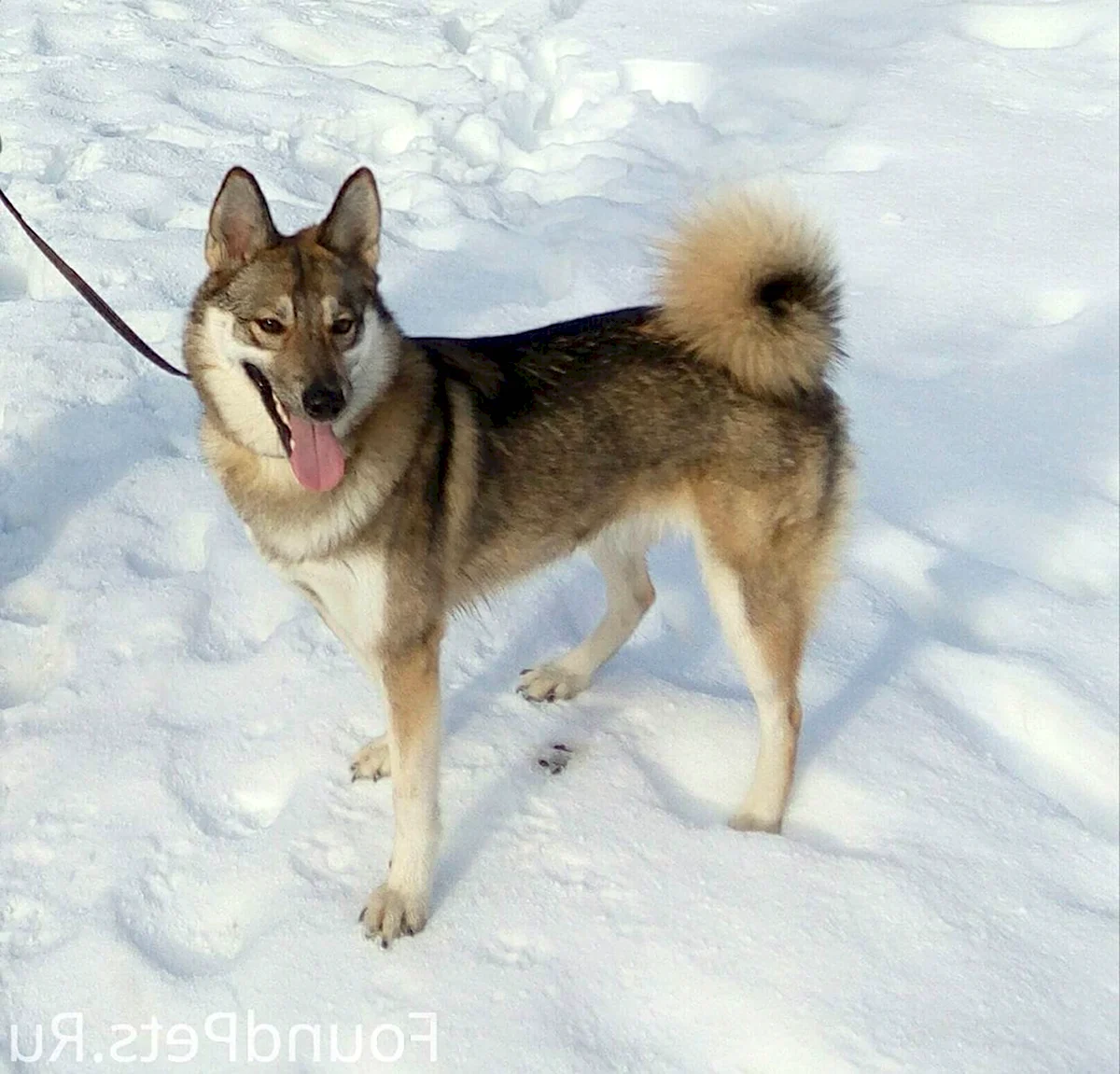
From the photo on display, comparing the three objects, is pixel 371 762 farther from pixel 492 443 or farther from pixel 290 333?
pixel 290 333

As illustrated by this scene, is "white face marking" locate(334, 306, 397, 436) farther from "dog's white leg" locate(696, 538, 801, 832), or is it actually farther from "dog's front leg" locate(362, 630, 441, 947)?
"dog's white leg" locate(696, 538, 801, 832)

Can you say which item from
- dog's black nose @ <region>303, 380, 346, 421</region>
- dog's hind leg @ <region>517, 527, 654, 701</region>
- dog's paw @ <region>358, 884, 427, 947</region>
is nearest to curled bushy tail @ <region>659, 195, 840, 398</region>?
dog's hind leg @ <region>517, 527, 654, 701</region>

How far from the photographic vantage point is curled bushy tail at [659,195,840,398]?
274cm

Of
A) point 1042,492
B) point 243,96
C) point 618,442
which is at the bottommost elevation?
point 1042,492

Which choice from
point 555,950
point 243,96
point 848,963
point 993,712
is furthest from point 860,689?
point 243,96

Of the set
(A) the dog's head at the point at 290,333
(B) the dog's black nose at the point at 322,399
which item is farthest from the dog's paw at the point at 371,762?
(B) the dog's black nose at the point at 322,399

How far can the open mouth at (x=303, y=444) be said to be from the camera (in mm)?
2410

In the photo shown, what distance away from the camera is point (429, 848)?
2.66 metres

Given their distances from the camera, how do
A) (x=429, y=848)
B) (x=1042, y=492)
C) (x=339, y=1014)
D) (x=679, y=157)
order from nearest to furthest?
1. (x=339, y=1014)
2. (x=429, y=848)
3. (x=1042, y=492)
4. (x=679, y=157)

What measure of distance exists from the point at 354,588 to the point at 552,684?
3.07 ft

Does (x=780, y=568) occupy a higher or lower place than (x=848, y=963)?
higher

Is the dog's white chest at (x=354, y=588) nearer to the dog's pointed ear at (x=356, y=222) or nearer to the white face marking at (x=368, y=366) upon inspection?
the white face marking at (x=368, y=366)

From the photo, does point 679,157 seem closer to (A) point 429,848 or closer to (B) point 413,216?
(B) point 413,216

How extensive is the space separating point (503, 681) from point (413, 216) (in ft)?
9.50
